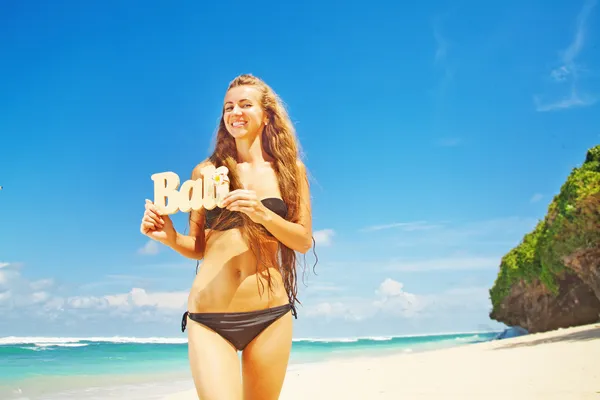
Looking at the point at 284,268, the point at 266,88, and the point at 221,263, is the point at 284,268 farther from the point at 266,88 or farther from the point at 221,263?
the point at 266,88

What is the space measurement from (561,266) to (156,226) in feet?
65.9

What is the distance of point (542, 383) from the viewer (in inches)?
346

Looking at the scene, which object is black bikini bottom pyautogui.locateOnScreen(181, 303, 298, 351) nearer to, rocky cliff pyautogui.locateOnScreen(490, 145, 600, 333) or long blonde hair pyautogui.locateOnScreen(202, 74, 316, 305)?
long blonde hair pyautogui.locateOnScreen(202, 74, 316, 305)

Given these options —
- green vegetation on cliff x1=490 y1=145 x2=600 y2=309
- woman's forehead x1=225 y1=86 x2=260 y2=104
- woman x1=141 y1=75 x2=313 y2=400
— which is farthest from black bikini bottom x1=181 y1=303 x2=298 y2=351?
green vegetation on cliff x1=490 y1=145 x2=600 y2=309

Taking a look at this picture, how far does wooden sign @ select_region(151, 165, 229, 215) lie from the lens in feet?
9.52

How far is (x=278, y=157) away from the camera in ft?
10.8

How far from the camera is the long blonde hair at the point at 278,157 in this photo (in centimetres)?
316

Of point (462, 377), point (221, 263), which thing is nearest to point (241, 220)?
point (221, 263)

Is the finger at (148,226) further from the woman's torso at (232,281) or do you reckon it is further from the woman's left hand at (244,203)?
the woman's left hand at (244,203)

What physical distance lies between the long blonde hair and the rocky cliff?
14301 millimetres

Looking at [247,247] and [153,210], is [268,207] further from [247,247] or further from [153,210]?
[153,210]

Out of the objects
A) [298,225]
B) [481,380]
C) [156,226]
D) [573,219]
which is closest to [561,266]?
[573,219]

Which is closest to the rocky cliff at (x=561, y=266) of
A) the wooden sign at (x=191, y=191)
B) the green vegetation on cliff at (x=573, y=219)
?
the green vegetation on cliff at (x=573, y=219)

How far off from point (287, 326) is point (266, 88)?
4.42ft
